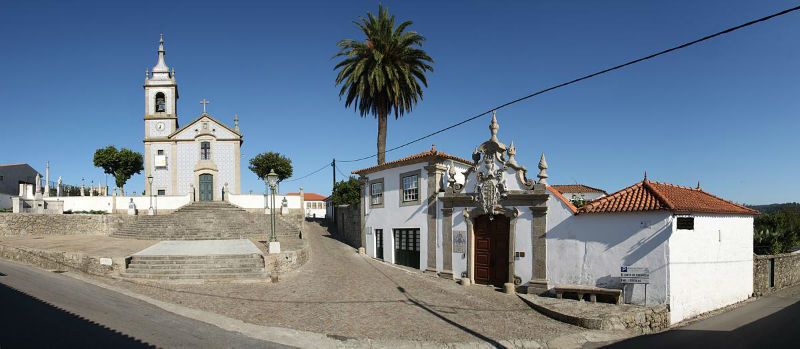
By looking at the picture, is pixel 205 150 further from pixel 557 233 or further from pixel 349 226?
pixel 557 233

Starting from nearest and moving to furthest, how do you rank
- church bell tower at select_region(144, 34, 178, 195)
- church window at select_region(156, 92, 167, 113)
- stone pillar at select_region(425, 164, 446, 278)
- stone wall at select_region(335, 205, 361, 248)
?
stone pillar at select_region(425, 164, 446, 278) → stone wall at select_region(335, 205, 361, 248) → church bell tower at select_region(144, 34, 178, 195) → church window at select_region(156, 92, 167, 113)

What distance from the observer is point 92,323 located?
32.3ft

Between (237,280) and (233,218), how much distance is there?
15.4 meters

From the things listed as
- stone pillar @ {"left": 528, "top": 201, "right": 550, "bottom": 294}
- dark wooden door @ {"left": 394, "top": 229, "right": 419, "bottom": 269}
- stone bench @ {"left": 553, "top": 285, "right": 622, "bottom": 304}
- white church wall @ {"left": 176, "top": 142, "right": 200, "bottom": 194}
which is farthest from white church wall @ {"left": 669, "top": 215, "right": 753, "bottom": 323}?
white church wall @ {"left": 176, "top": 142, "right": 200, "bottom": 194}

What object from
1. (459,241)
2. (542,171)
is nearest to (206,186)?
(459,241)

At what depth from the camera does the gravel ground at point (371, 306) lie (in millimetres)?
11023

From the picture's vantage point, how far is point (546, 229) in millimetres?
16156

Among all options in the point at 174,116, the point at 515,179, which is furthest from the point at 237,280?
the point at 174,116

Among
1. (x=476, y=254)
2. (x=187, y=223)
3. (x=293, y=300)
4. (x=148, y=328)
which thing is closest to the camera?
(x=148, y=328)

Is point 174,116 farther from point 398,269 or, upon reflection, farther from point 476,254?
point 476,254

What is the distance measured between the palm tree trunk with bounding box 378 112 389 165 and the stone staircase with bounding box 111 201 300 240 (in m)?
7.93

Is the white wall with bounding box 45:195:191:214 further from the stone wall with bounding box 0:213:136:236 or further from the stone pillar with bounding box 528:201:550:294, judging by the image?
the stone pillar with bounding box 528:201:550:294

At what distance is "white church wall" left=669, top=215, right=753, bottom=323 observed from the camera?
13.4 metres

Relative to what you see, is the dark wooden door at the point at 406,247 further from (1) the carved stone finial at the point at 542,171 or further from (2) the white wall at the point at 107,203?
(2) the white wall at the point at 107,203
